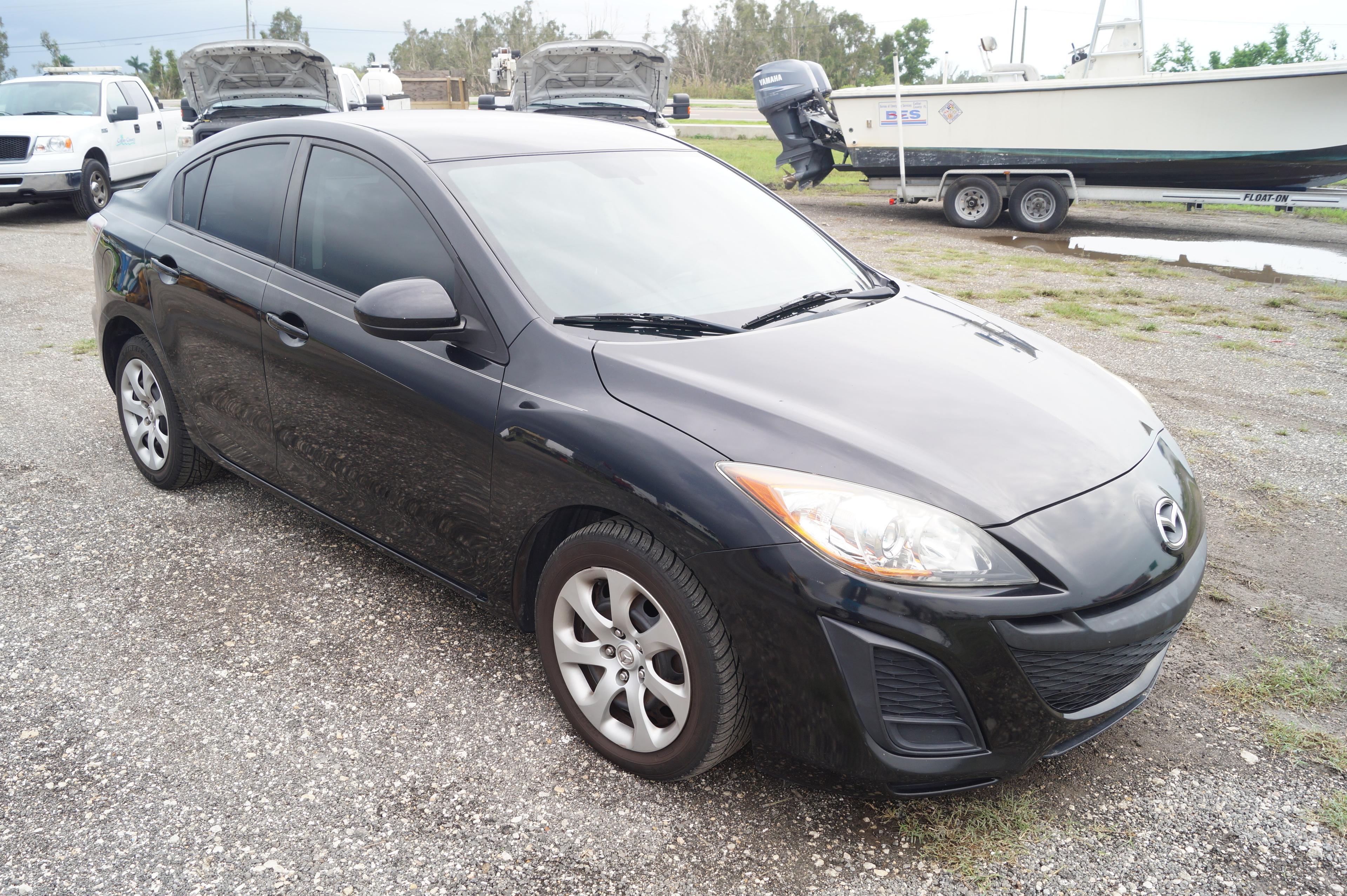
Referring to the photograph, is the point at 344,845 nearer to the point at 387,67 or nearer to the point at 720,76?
the point at 387,67

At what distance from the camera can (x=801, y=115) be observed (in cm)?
1423

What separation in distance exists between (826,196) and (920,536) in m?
16.2

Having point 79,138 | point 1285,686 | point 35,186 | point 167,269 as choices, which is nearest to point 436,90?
point 79,138

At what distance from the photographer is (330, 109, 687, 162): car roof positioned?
9.98 feet

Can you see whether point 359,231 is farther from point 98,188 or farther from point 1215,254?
point 98,188

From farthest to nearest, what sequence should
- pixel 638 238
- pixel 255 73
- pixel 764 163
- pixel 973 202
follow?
pixel 764 163 → pixel 973 202 → pixel 255 73 → pixel 638 238

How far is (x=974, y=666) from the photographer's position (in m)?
1.98

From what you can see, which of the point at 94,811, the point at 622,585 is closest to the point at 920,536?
the point at 622,585

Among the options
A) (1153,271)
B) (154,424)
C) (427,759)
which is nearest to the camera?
(427,759)

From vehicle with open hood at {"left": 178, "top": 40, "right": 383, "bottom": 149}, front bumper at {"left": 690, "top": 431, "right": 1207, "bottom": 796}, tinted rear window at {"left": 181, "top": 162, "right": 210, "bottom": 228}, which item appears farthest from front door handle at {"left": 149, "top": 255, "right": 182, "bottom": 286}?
vehicle with open hood at {"left": 178, "top": 40, "right": 383, "bottom": 149}

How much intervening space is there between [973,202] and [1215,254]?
3.41 metres

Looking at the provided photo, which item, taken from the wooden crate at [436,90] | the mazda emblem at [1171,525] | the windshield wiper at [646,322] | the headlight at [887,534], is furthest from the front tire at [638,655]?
Result: the wooden crate at [436,90]

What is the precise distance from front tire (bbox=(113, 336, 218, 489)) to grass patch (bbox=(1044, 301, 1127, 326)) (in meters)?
6.34

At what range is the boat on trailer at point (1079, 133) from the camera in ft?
35.8
